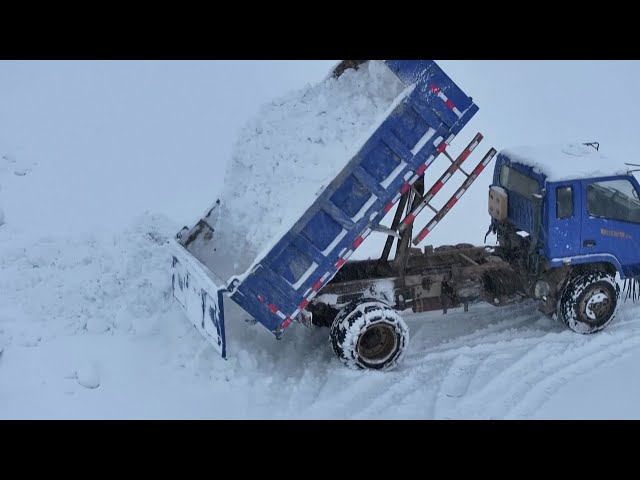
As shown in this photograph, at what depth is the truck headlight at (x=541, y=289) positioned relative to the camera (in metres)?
10.2

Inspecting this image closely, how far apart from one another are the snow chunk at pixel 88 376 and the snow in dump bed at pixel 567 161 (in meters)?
5.59

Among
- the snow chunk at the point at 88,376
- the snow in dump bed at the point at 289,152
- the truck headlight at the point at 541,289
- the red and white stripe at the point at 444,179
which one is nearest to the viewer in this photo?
the snow chunk at the point at 88,376

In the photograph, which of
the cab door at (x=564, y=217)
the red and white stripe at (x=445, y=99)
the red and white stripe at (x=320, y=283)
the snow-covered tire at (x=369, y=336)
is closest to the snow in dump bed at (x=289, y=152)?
the red and white stripe at (x=445, y=99)

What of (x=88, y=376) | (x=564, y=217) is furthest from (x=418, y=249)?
(x=88, y=376)

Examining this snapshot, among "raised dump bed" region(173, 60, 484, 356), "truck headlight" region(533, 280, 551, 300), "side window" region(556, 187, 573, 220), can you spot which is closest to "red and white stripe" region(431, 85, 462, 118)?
"raised dump bed" region(173, 60, 484, 356)

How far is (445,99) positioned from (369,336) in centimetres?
279

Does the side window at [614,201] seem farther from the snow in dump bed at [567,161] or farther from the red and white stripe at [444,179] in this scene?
the red and white stripe at [444,179]

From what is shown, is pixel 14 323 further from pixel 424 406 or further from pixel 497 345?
pixel 497 345

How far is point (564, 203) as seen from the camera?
31.9 feet

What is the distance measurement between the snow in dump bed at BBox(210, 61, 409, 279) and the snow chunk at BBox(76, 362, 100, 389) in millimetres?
1883

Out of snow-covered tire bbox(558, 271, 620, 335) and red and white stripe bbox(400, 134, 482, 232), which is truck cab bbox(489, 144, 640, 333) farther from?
red and white stripe bbox(400, 134, 482, 232)

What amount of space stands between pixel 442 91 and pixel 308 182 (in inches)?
69.2

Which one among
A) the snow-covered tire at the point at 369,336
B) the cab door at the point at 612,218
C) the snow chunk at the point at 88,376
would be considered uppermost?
the cab door at the point at 612,218

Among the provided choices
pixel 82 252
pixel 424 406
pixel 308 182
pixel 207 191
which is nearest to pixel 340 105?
pixel 308 182
